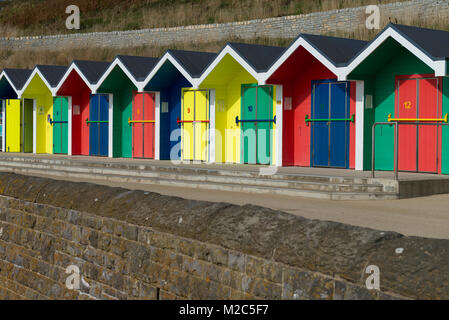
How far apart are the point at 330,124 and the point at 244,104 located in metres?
3.35

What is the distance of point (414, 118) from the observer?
56.9 feet

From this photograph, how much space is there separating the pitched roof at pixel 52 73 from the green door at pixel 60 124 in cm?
93

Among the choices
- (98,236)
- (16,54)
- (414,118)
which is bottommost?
(98,236)

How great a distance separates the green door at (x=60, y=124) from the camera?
1126 inches

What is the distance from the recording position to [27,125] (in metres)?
30.6

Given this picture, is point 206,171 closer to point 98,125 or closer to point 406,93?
point 406,93

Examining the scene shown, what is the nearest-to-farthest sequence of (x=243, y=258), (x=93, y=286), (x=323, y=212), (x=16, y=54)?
(x=243, y=258) < (x=93, y=286) < (x=323, y=212) < (x=16, y=54)

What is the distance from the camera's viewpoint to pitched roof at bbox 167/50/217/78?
72.9 feet

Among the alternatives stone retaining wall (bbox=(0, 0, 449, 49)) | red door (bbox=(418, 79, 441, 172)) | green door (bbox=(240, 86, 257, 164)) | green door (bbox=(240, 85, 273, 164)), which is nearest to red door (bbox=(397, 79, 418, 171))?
red door (bbox=(418, 79, 441, 172))

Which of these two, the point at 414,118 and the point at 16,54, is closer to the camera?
the point at 414,118

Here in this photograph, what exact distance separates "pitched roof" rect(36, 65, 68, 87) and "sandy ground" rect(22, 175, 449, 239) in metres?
14.1
